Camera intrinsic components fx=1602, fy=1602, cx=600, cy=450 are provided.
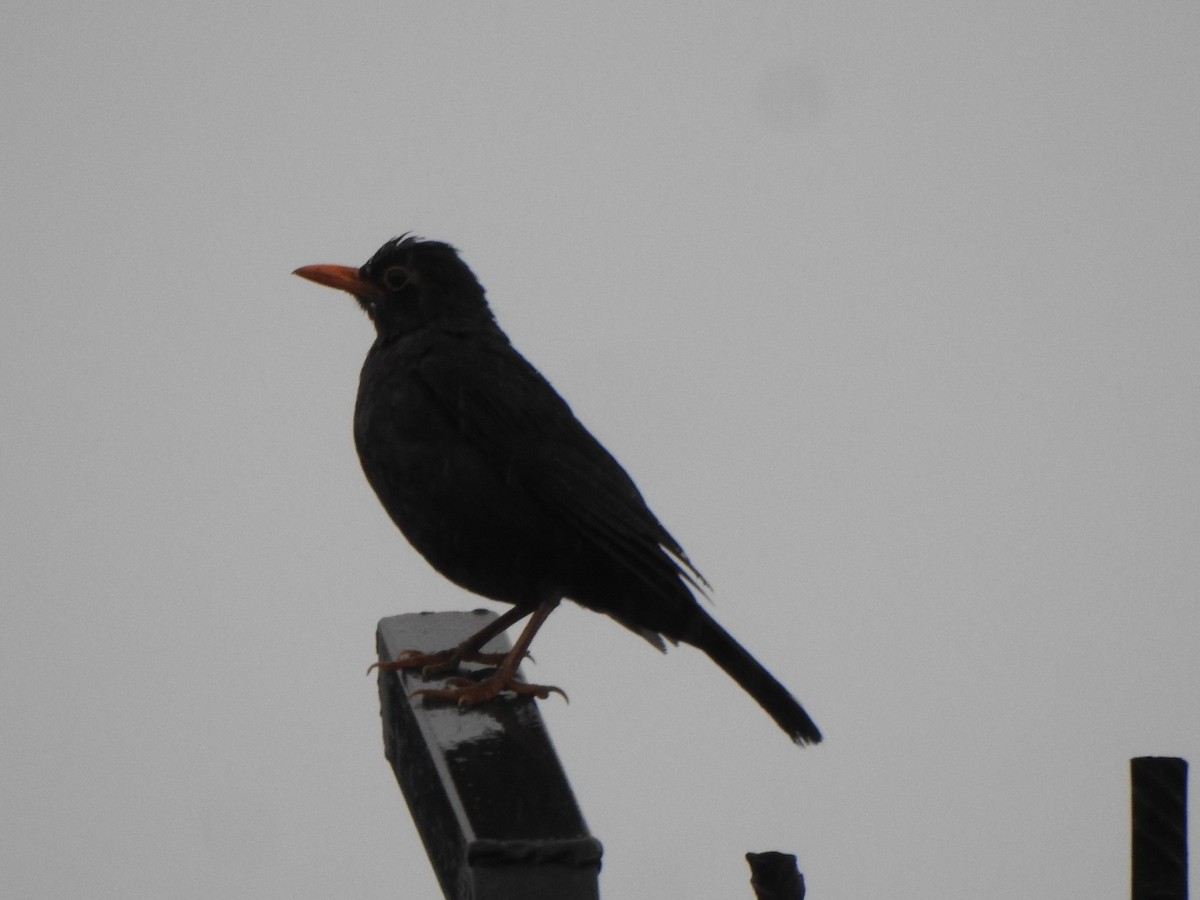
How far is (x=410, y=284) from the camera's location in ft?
17.5

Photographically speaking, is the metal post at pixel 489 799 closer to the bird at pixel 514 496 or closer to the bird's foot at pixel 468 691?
the bird's foot at pixel 468 691

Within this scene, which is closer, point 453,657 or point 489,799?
point 489,799

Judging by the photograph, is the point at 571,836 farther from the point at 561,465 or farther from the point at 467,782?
the point at 561,465

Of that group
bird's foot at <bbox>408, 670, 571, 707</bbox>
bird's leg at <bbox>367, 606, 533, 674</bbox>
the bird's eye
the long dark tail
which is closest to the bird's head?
the bird's eye

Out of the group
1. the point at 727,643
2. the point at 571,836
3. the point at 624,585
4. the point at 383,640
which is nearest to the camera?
the point at 571,836

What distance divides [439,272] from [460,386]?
32.9 inches

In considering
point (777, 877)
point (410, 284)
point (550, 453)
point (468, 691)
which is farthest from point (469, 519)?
point (777, 877)

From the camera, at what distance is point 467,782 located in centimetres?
216

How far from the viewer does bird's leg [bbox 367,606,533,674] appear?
280cm

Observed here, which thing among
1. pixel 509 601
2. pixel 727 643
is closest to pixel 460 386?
pixel 509 601

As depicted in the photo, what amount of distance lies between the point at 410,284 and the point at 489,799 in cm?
342

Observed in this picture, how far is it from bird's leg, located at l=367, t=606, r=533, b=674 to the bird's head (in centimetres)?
152

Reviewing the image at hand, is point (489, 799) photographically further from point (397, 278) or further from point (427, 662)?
point (397, 278)

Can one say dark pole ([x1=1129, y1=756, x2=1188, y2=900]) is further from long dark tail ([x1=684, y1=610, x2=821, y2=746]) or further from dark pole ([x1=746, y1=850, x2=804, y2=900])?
long dark tail ([x1=684, y1=610, x2=821, y2=746])
